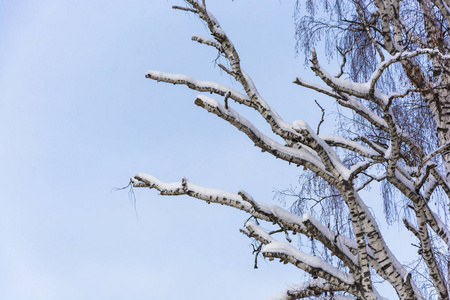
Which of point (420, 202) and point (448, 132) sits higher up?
point (448, 132)

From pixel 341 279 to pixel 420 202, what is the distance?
1.23m

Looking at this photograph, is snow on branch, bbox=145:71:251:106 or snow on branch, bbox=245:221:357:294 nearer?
snow on branch, bbox=245:221:357:294

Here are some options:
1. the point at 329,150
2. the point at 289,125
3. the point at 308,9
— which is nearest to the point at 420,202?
the point at 329,150

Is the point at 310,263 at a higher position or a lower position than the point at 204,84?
lower

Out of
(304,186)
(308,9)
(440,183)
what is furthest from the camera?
(308,9)

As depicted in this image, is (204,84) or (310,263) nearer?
(310,263)

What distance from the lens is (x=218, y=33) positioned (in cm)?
543

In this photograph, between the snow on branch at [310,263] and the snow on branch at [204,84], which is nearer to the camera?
the snow on branch at [310,263]

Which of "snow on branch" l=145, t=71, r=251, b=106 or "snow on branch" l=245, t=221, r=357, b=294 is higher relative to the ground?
"snow on branch" l=145, t=71, r=251, b=106

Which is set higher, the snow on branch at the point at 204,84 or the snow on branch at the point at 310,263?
the snow on branch at the point at 204,84

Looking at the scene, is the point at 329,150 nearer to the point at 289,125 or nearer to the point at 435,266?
the point at 289,125

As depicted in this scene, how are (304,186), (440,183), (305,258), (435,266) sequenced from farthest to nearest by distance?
(304,186) < (440,183) < (435,266) < (305,258)

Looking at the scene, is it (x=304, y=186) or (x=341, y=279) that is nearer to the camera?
(x=341, y=279)

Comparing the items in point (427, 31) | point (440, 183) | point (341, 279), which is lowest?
point (341, 279)
